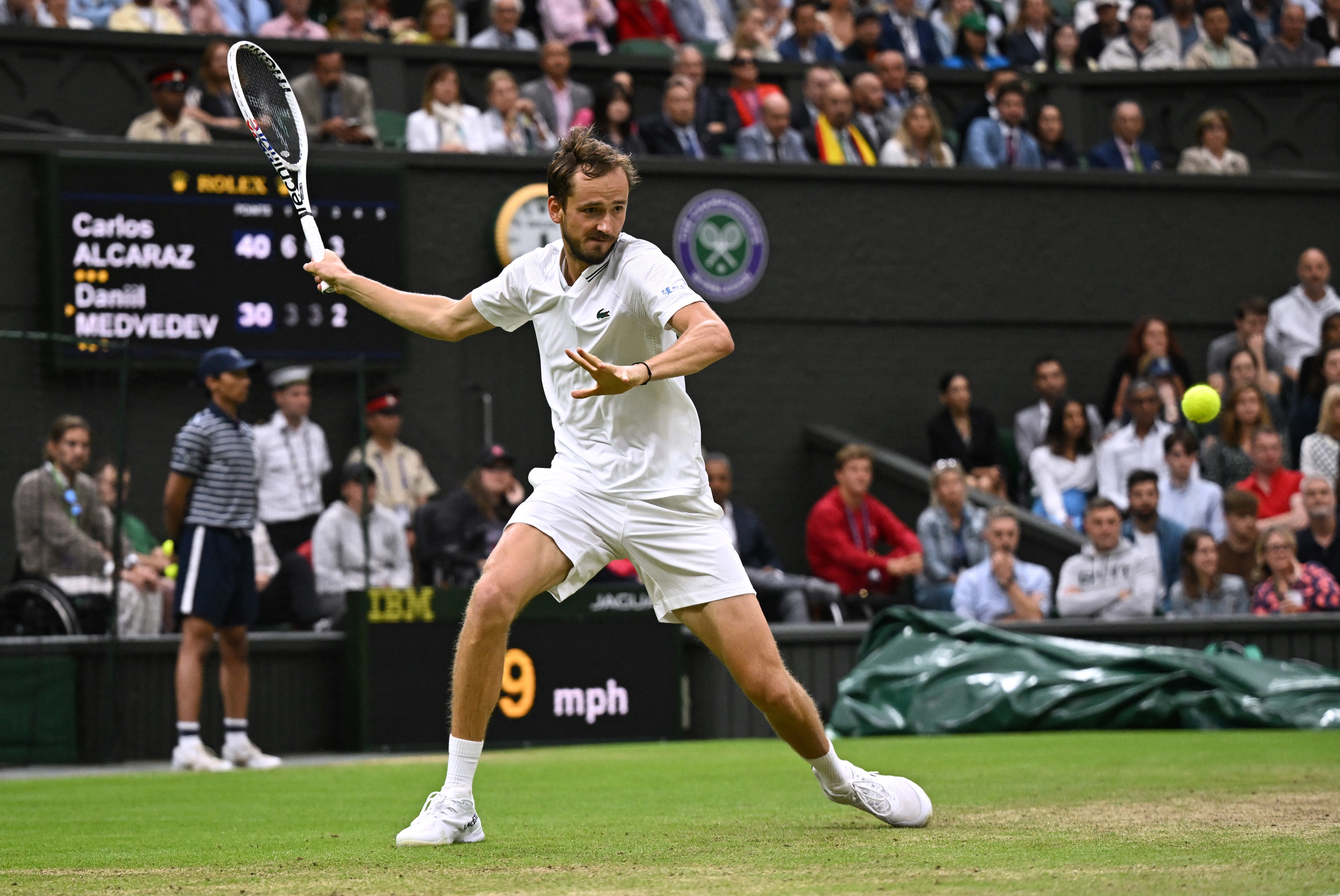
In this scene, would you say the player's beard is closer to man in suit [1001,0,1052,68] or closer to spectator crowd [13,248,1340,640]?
spectator crowd [13,248,1340,640]

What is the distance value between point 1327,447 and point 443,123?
768 cm

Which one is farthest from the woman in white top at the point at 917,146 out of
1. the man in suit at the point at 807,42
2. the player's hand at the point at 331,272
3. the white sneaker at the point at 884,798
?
the white sneaker at the point at 884,798

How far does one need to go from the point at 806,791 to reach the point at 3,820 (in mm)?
3319

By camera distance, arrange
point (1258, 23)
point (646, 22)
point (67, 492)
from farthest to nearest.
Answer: point (1258, 23), point (646, 22), point (67, 492)

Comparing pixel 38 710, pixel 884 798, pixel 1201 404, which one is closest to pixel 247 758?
pixel 38 710

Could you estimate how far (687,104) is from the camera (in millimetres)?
15883

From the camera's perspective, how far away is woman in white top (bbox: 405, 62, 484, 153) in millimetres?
15242

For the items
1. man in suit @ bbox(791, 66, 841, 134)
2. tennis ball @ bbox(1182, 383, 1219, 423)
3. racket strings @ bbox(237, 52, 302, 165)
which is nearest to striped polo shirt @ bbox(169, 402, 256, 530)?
racket strings @ bbox(237, 52, 302, 165)

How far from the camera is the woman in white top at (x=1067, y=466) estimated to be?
49.8ft

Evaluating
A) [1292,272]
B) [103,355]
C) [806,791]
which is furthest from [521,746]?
[1292,272]

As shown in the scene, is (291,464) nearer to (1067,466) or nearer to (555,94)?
(555,94)

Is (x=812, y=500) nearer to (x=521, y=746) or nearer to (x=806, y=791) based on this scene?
(x=521, y=746)

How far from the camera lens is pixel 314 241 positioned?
6570 mm

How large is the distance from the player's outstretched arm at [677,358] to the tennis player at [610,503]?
18 mm
